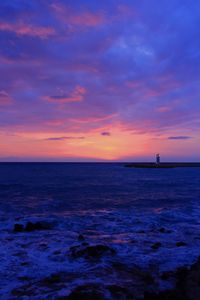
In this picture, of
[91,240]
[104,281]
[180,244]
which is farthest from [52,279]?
[180,244]

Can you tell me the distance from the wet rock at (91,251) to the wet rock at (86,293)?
266cm

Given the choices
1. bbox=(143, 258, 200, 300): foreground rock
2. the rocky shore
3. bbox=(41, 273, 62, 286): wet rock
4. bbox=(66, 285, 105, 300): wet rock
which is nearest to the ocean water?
the rocky shore

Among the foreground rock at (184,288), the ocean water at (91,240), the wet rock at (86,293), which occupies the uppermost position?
the foreground rock at (184,288)

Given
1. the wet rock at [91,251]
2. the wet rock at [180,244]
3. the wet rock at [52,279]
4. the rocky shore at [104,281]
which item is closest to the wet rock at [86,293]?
the rocky shore at [104,281]

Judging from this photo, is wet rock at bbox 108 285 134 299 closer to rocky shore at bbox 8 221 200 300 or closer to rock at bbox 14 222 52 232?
rocky shore at bbox 8 221 200 300

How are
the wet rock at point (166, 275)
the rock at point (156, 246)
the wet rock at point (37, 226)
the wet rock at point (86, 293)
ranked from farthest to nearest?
the wet rock at point (37, 226), the rock at point (156, 246), the wet rock at point (166, 275), the wet rock at point (86, 293)

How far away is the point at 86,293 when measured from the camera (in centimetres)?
723

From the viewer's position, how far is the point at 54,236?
14000 millimetres

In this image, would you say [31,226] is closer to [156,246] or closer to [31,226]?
[31,226]

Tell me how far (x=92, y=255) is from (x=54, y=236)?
13.0 ft

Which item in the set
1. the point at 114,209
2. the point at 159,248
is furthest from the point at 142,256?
the point at 114,209

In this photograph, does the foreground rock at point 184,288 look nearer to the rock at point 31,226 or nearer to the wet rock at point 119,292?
the wet rock at point 119,292

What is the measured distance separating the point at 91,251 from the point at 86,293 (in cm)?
360

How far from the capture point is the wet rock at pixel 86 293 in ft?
23.0
